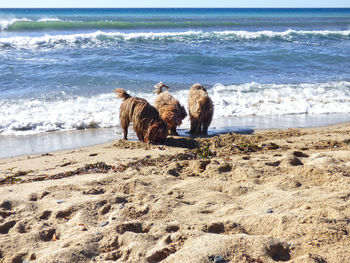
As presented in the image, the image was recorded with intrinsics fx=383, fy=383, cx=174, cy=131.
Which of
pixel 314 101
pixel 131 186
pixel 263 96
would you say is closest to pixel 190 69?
pixel 263 96

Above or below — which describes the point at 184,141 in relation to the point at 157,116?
below

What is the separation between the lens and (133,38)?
23188mm

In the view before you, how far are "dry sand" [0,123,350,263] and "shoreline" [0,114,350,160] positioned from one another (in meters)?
1.05

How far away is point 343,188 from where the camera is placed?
13.5ft

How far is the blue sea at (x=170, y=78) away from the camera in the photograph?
8938 mm

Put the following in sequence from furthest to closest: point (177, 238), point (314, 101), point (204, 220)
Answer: point (314, 101) → point (204, 220) → point (177, 238)

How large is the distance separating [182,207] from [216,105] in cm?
655

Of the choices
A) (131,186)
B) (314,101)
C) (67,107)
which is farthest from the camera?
(314,101)

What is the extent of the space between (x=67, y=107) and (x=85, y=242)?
6.73 meters

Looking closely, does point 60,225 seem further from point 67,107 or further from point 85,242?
point 67,107

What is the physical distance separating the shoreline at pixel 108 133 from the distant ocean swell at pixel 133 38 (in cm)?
1317

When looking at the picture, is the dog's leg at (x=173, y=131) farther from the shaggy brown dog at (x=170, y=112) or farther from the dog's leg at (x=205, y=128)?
the dog's leg at (x=205, y=128)

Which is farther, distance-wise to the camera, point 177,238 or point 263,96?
point 263,96

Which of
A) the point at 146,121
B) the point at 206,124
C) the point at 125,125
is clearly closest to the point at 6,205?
the point at 146,121
